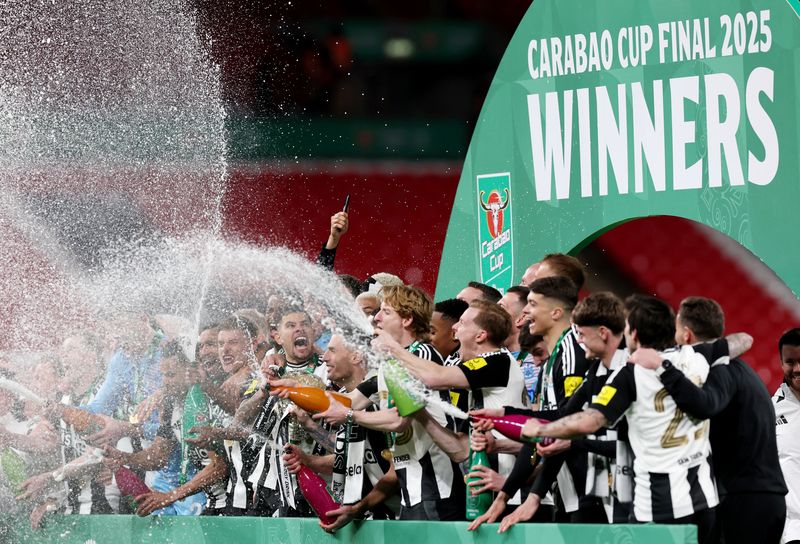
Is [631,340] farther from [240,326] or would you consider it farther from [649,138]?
[240,326]

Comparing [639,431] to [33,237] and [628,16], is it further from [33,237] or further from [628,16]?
[33,237]

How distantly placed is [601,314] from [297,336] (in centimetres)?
247

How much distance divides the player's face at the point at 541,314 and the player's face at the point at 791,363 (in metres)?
1.56

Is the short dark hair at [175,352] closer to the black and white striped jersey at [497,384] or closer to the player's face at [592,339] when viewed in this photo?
the black and white striped jersey at [497,384]

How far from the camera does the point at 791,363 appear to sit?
769 cm

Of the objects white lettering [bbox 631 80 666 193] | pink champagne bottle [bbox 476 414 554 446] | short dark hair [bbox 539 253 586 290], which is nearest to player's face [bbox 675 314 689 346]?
pink champagne bottle [bbox 476 414 554 446]

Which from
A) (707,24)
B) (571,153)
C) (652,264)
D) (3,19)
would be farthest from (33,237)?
(707,24)

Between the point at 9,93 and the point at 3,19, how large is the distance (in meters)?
2.12

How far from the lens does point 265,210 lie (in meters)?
16.7

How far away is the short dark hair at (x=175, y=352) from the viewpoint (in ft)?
29.4

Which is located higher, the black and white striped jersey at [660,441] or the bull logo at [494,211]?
the bull logo at [494,211]

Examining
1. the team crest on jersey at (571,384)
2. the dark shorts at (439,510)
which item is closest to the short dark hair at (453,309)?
the dark shorts at (439,510)

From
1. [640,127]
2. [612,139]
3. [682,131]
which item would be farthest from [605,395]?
[612,139]

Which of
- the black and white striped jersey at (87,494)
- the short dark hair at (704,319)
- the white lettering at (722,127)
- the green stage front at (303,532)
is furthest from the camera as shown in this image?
the black and white striped jersey at (87,494)
